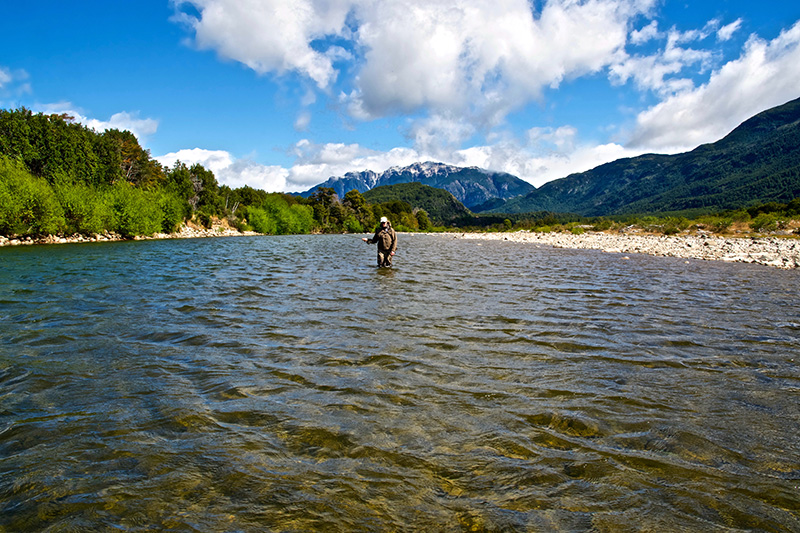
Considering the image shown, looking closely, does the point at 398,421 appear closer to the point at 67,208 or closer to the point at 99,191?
the point at 67,208

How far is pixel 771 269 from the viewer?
65.6 feet

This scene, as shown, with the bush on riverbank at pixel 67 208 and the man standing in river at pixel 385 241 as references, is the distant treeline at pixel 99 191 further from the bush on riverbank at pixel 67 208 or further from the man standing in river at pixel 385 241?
the man standing in river at pixel 385 241

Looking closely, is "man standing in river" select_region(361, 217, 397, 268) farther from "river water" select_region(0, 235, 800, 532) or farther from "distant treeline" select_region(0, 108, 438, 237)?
"distant treeline" select_region(0, 108, 438, 237)

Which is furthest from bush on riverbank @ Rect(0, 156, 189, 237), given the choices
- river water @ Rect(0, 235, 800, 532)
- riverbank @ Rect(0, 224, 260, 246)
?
river water @ Rect(0, 235, 800, 532)

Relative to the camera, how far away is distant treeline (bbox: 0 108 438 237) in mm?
41406

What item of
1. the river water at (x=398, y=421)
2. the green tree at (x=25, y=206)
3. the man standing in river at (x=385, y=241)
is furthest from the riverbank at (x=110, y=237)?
the river water at (x=398, y=421)

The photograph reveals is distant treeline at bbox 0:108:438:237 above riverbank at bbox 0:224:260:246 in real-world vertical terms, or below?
above

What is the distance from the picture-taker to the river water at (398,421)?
2.89 meters

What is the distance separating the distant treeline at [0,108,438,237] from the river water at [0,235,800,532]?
4446 cm

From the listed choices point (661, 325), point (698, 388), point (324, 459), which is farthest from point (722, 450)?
point (661, 325)

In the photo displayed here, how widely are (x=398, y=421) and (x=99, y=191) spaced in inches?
2807

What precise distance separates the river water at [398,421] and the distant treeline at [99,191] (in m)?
44.5

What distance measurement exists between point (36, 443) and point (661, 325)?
1030 cm

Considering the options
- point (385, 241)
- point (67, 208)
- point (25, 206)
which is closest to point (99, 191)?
point (67, 208)
